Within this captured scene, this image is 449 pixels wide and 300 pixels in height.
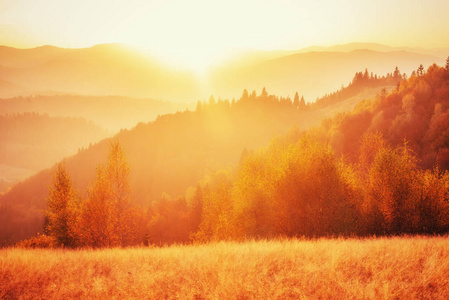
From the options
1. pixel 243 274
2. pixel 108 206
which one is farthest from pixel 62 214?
pixel 243 274

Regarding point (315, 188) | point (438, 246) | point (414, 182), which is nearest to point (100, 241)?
point (315, 188)

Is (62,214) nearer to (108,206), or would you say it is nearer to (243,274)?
(108,206)

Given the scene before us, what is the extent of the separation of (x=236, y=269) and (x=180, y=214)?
93.3 m

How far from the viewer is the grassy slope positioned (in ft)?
30.2

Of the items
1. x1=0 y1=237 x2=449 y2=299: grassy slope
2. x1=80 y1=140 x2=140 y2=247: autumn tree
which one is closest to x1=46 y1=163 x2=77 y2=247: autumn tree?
x1=80 y1=140 x2=140 y2=247: autumn tree

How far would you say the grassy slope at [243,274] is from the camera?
9211 mm

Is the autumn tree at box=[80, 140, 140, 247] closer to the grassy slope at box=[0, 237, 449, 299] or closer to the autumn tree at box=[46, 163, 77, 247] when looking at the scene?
the autumn tree at box=[46, 163, 77, 247]

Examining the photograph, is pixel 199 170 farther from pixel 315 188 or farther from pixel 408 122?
pixel 315 188

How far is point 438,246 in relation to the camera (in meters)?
13.6

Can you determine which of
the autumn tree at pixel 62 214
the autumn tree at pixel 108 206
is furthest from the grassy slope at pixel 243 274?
the autumn tree at pixel 62 214

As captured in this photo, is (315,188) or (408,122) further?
(408,122)

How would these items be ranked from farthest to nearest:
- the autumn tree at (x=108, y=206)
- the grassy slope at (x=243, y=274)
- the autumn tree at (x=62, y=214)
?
the autumn tree at (x=62, y=214), the autumn tree at (x=108, y=206), the grassy slope at (x=243, y=274)

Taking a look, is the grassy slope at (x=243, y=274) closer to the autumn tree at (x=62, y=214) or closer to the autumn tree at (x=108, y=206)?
the autumn tree at (x=108, y=206)

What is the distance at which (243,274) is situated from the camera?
10.5 meters
